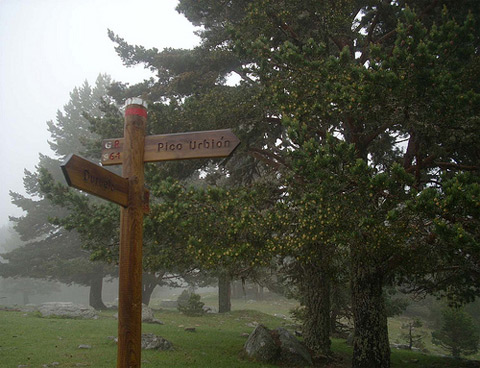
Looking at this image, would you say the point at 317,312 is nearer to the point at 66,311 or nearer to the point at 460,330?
the point at 460,330

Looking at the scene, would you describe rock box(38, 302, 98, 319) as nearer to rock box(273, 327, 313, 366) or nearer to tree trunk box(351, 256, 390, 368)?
rock box(273, 327, 313, 366)

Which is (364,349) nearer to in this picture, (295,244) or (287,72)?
(295,244)

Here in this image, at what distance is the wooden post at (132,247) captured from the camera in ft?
12.8

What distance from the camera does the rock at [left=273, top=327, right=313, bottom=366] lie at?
1109 centimetres

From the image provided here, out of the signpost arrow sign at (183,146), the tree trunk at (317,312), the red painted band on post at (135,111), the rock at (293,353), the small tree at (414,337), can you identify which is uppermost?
the red painted band on post at (135,111)

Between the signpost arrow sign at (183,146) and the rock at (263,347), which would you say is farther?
the rock at (263,347)

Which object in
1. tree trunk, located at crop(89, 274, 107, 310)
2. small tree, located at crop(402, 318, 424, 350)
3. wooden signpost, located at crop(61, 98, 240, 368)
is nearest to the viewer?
wooden signpost, located at crop(61, 98, 240, 368)

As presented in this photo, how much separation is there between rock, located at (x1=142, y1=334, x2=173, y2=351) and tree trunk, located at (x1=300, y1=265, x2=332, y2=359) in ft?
15.3

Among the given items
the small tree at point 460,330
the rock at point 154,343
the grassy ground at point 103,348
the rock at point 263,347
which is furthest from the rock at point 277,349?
the small tree at point 460,330

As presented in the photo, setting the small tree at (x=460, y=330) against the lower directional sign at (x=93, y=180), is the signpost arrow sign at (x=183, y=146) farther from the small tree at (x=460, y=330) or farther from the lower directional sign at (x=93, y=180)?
the small tree at (x=460, y=330)

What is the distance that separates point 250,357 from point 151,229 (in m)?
5.29

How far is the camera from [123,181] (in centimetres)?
411

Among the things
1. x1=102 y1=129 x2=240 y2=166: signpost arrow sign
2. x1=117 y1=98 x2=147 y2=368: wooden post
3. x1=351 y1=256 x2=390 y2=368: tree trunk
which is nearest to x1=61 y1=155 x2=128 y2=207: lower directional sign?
x1=117 y1=98 x2=147 y2=368: wooden post

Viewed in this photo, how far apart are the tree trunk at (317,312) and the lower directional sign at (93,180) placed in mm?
9230
